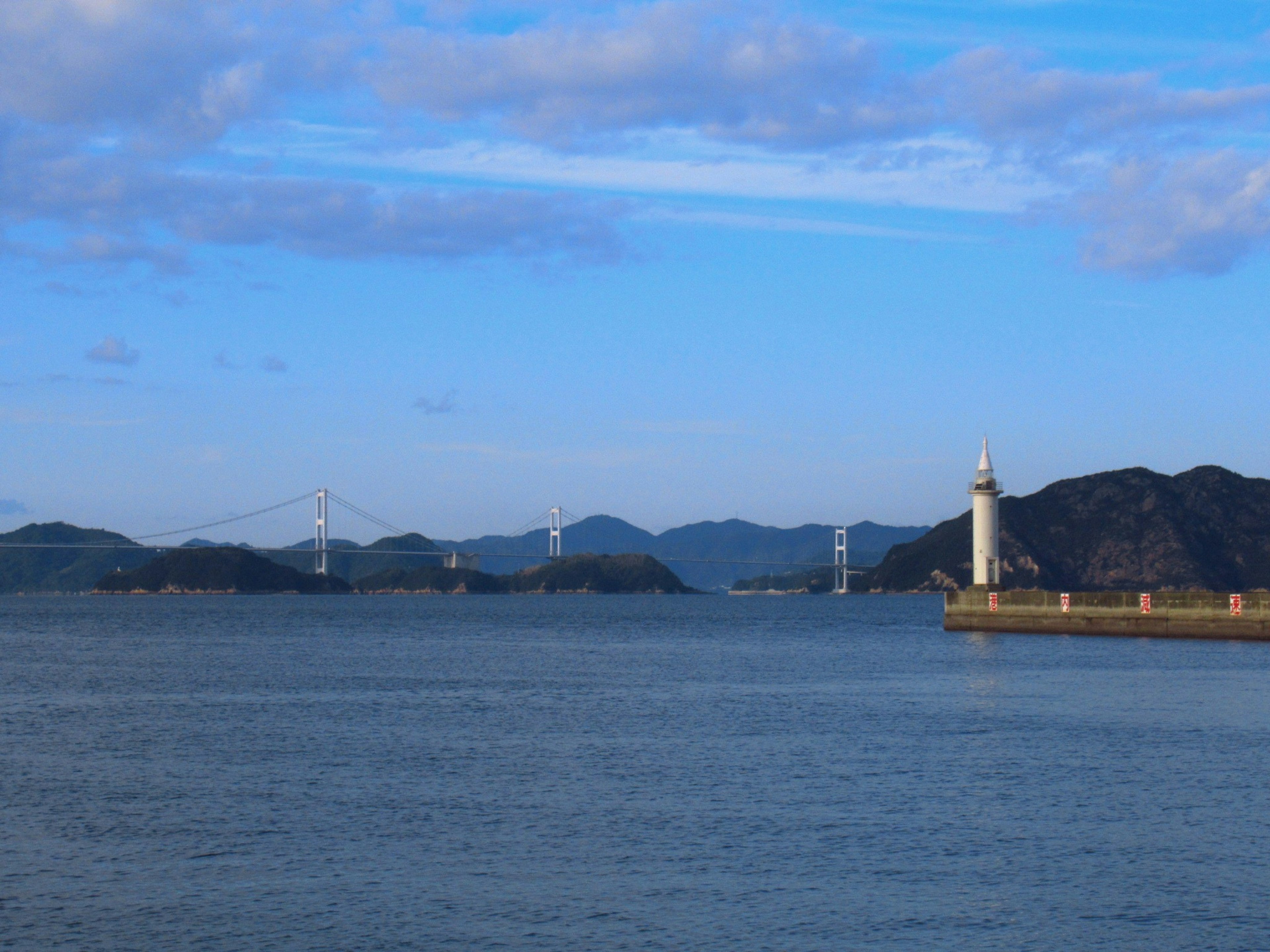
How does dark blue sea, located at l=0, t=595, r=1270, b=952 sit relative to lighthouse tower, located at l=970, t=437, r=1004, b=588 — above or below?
below

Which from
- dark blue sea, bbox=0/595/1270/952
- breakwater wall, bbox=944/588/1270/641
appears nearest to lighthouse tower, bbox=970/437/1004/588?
breakwater wall, bbox=944/588/1270/641

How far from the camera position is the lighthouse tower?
257 feet

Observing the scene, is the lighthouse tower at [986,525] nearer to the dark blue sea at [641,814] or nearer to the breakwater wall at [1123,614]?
the breakwater wall at [1123,614]

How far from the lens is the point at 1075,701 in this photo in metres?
38.4

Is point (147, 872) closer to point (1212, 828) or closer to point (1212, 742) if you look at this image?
point (1212, 828)

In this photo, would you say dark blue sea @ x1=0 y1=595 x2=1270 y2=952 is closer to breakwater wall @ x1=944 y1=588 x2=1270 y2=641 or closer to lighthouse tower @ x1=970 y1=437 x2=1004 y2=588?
breakwater wall @ x1=944 y1=588 x2=1270 y2=641

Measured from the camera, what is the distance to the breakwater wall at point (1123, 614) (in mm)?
63656

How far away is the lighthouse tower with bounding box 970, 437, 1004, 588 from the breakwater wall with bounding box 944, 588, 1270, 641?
1091 mm

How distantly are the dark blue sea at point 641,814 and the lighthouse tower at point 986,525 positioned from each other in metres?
30.6

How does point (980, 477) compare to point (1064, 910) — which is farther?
point (980, 477)

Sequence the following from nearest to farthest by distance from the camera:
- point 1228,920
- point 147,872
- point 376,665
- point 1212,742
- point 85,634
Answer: point 1228,920 < point 147,872 < point 1212,742 < point 376,665 < point 85,634

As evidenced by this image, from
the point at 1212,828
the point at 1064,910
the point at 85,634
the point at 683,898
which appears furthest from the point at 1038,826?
the point at 85,634

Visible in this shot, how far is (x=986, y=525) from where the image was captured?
78312 mm

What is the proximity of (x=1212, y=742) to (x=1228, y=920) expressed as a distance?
15225 millimetres
